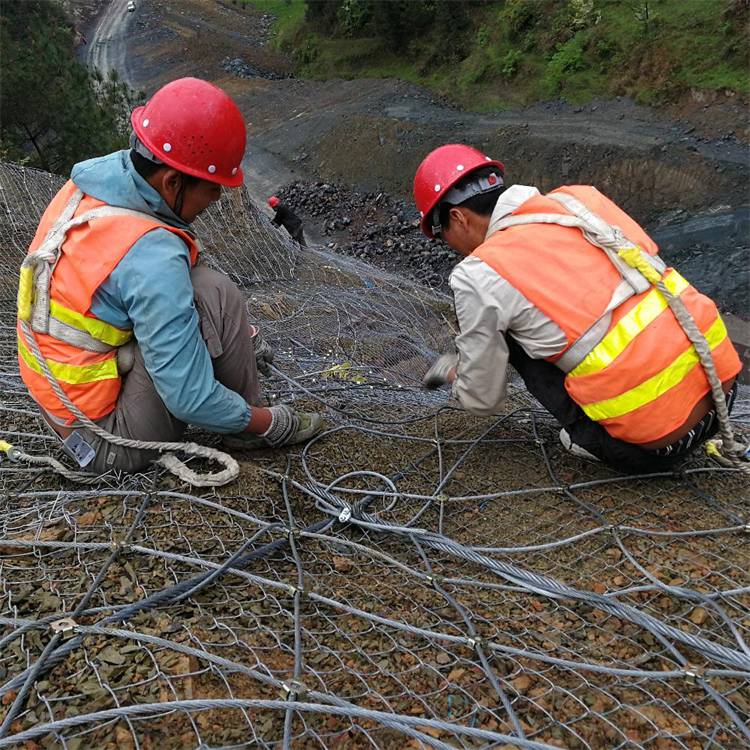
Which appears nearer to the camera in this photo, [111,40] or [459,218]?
[459,218]

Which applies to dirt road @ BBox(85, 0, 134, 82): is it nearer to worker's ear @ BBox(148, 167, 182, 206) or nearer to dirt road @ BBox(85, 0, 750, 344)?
dirt road @ BBox(85, 0, 750, 344)

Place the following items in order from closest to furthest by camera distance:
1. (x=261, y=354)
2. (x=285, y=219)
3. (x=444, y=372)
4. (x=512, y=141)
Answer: (x=444, y=372) → (x=261, y=354) → (x=285, y=219) → (x=512, y=141)

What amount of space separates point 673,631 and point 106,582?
1705 millimetres

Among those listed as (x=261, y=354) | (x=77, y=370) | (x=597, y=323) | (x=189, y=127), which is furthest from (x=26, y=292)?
(x=597, y=323)

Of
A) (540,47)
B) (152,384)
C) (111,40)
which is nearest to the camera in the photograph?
(152,384)

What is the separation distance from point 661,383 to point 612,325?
0.87ft

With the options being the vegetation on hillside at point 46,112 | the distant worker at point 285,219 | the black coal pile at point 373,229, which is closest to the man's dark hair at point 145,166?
the vegetation on hillside at point 46,112

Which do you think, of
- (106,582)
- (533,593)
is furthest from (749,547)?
(106,582)

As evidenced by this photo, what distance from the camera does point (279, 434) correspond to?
8.82 ft

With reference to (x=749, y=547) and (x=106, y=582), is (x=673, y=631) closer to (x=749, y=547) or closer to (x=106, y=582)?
(x=749, y=547)

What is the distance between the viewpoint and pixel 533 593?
2.01 meters

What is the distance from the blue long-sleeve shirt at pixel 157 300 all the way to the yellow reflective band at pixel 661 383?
144cm

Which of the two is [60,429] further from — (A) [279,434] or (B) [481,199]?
(B) [481,199]

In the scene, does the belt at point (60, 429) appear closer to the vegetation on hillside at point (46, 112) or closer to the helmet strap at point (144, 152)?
the helmet strap at point (144, 152)
